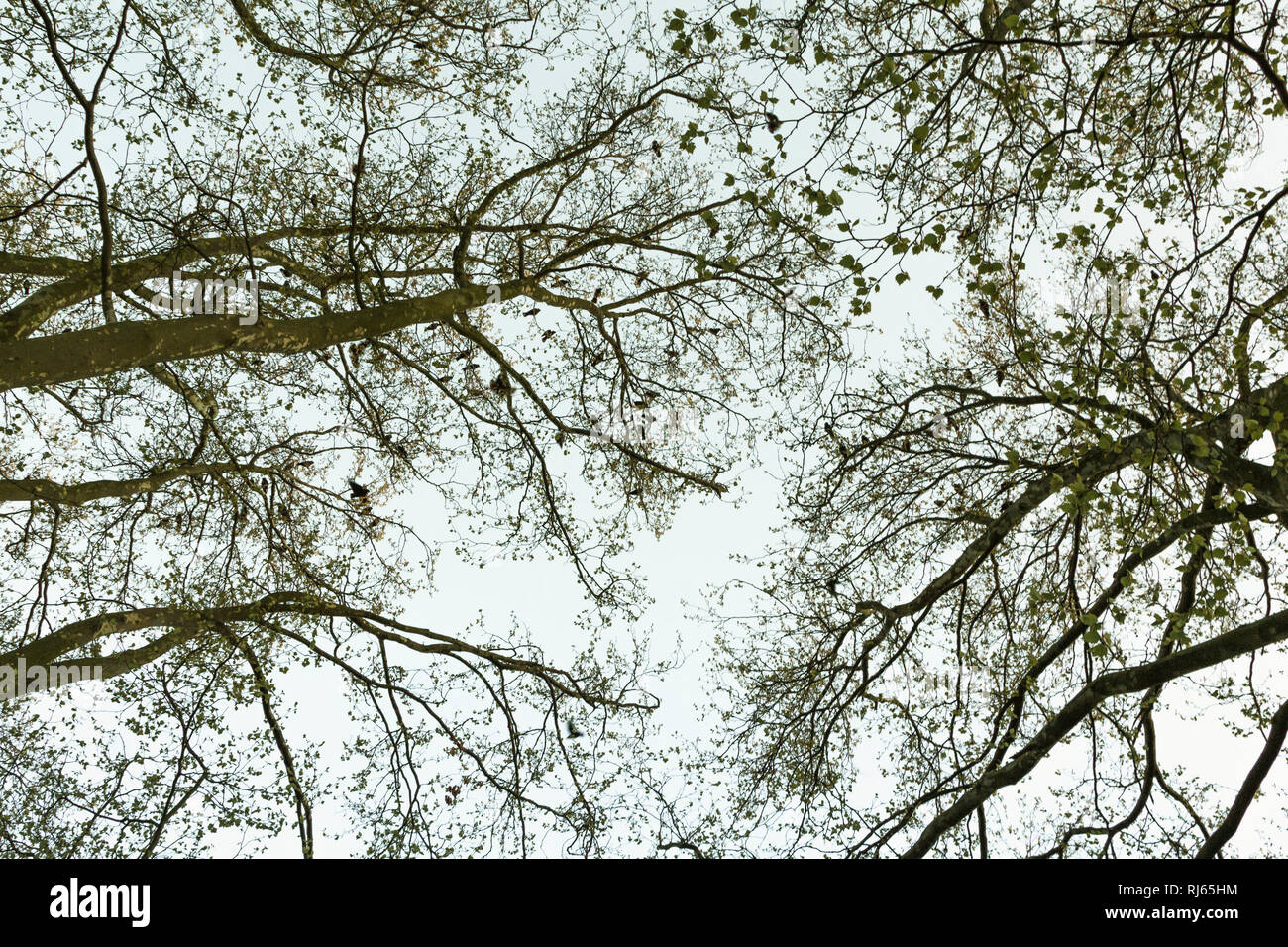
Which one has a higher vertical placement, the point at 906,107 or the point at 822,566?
the point at 906,107

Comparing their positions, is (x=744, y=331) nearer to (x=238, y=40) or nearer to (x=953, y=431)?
(x=953, y=431)

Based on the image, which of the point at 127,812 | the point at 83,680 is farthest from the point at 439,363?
the point at 127,812

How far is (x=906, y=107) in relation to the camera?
6.26 metres

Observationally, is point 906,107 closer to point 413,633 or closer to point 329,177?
point 329,177

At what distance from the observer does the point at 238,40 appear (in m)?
9.09

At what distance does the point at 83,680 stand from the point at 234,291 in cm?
470
